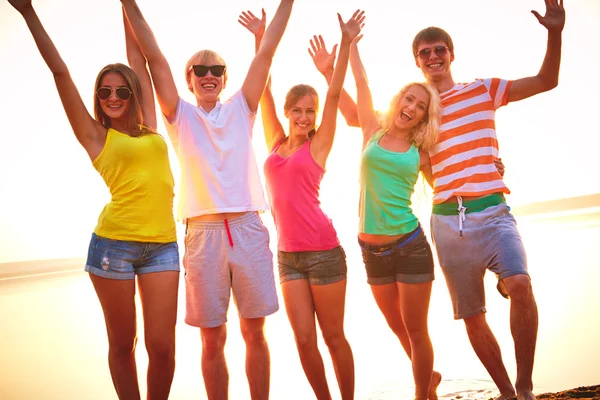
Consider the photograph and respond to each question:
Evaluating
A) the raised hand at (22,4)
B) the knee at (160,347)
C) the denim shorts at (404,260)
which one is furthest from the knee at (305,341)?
the raised hand at (22,4)

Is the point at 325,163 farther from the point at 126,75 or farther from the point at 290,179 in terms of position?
the point at 126,75

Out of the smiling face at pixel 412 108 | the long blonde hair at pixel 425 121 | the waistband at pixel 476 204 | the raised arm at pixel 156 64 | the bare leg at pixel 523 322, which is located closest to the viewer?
the bare leg at pixel 523 322

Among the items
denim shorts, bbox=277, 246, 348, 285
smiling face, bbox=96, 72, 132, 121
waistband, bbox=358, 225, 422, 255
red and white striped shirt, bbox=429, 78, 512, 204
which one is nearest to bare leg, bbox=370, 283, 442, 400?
waistband, bbox=358, 225, 422, 255

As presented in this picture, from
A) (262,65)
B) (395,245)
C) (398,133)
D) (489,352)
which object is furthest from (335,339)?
(262,65)

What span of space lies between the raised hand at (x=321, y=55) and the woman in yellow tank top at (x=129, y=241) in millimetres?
1712

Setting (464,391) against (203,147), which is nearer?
(203,147)

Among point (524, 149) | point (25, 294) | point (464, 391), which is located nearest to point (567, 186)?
point (524, 149)

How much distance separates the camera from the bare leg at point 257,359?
13.6 feet

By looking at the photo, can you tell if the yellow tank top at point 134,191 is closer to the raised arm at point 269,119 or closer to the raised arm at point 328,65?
the raised arm at point 269,119

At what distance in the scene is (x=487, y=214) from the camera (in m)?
4.32

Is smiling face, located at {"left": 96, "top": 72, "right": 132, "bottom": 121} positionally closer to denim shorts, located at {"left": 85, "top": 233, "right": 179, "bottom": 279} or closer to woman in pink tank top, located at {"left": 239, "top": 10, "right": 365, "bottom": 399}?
denim shorts, located at {"left": 85, "top": 233, "right": 179, "bottom": 279}

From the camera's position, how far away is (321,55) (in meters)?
5.12

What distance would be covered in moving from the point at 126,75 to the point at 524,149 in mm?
37285

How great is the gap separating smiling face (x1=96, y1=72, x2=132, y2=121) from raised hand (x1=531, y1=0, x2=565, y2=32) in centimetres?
305
